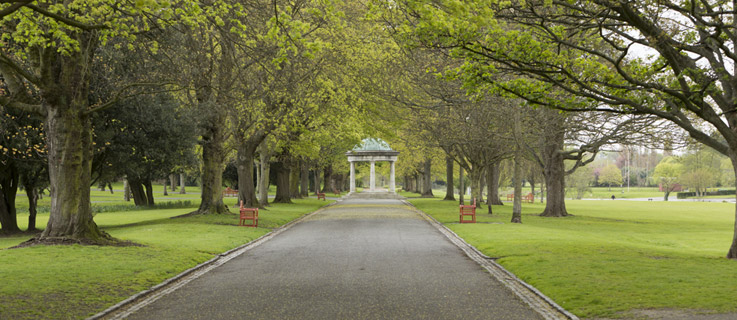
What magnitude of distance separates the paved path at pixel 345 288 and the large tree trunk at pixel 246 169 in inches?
633

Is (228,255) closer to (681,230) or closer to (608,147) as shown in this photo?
(681,230)

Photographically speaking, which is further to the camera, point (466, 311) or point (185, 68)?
point (185, 68)

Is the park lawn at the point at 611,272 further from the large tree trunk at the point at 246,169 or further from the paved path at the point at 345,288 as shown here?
the large tree trunk at the point at 246,169

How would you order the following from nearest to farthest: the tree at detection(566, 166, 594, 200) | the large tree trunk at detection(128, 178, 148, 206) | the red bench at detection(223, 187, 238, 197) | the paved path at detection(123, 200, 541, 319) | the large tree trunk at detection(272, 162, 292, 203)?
the paved path at detection(123, 200, 541, 319), the large tree trunk at detection(128, 178, 148, 206), the large tree trunk at detection(272, 162, 292, 203), the red bench at detection(223, 187, 238, 197), the tree at detection(566, 166, 594, 200)

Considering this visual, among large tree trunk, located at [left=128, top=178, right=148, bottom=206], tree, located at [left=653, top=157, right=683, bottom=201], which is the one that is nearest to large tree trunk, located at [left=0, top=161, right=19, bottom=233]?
large tree trunk, located at [left=128, top=178, right=148, bottom=206]

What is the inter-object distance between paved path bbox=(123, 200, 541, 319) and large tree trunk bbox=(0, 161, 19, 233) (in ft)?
38.8

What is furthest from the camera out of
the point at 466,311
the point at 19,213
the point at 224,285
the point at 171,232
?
the point at 19,213

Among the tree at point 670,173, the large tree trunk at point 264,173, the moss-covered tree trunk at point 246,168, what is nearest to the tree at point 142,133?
the moss-covered tree trunk at point 246,168

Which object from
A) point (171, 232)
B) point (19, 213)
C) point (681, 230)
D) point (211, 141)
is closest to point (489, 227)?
point (681, 230)

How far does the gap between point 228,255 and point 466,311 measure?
26.2 feet

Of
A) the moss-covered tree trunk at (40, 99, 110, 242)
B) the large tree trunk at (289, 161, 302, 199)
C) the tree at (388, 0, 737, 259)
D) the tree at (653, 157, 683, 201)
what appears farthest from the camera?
the tree at (653, 157, 683, 201)

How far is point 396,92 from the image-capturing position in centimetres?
2584

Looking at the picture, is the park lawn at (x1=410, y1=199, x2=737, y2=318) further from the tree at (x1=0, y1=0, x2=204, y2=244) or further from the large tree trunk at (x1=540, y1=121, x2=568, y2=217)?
the large tree trunk at (x1=540, y1=121, x2=568, y2=217)

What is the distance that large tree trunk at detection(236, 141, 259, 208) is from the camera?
31.1m
